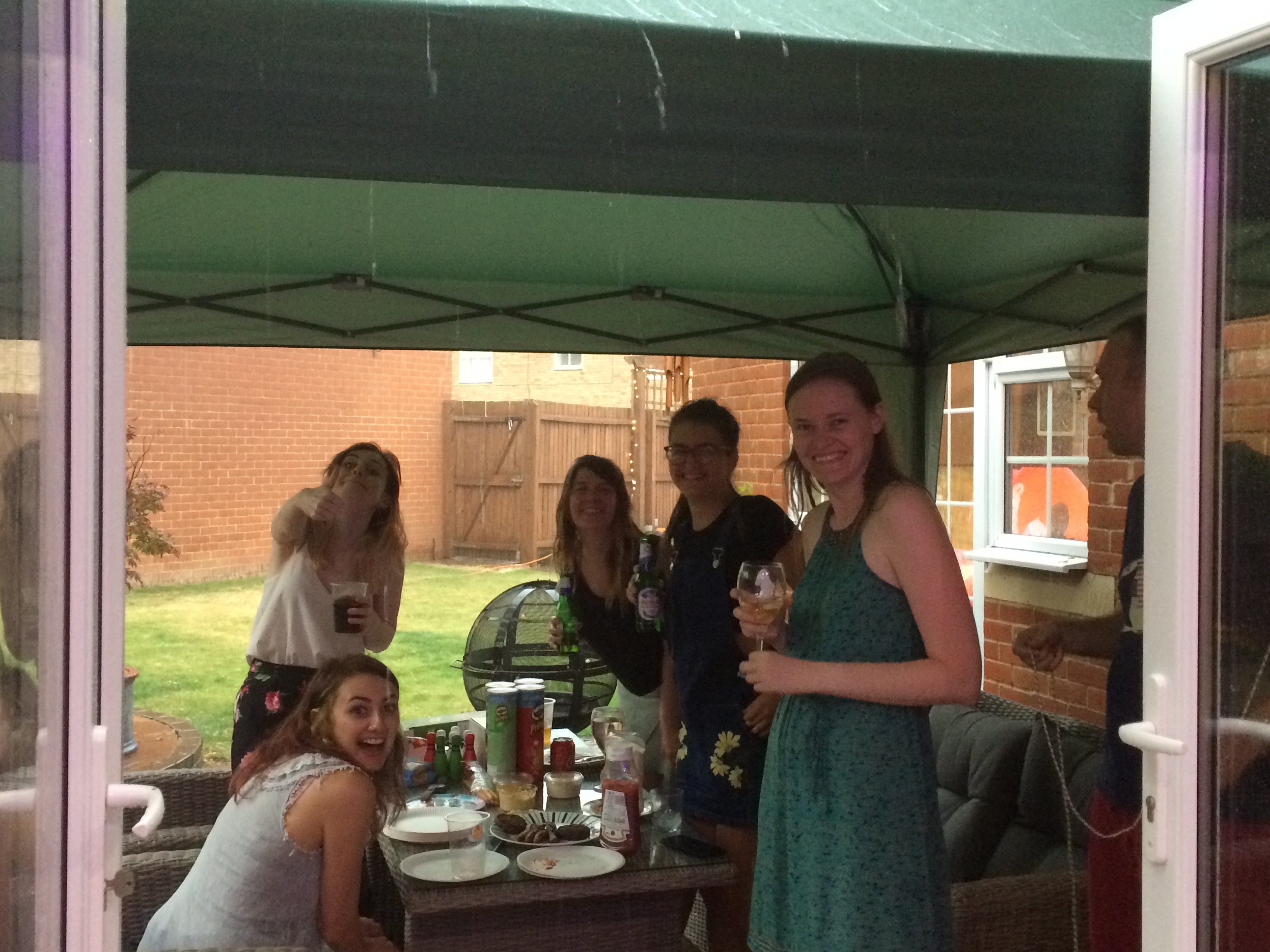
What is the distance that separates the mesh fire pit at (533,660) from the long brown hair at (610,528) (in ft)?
2.75

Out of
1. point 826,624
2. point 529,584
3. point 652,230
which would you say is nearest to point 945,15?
point 826,624

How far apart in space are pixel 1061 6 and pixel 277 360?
396 inches

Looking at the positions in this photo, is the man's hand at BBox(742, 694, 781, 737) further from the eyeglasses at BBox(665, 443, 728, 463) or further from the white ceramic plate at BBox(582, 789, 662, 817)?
the eyeglasses at BBox(665, 443, 728, 463)

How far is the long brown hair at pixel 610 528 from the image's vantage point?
10.2 ft

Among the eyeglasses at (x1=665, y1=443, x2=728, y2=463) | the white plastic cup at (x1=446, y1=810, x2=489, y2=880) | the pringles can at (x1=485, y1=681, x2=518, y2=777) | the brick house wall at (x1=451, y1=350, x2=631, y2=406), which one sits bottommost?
the white plastic cup at (x1=446, y1=810, x2=489, y2=880)

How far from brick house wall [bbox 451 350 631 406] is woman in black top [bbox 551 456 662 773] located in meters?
6.68

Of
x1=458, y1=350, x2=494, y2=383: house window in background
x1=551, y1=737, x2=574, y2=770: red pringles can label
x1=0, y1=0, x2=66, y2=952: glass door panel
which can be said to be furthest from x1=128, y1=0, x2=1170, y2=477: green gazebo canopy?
x1=458, y1=350, x2=494, y2=383: house window in background

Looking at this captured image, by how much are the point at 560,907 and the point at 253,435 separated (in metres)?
8.96

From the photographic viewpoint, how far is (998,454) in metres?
5.12

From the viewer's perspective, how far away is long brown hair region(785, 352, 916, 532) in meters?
1.95

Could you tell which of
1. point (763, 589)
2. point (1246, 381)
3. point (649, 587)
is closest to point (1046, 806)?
point (649, 587)

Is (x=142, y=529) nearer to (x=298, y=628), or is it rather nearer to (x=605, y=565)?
(x=298, y=628)

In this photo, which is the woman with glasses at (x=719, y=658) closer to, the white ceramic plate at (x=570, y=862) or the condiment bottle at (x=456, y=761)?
the white ceramic plate at (x=570, y=862)

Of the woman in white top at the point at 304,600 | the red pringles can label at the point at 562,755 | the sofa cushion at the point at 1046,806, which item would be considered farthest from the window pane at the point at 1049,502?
the woman in white top at the point at 304,600
